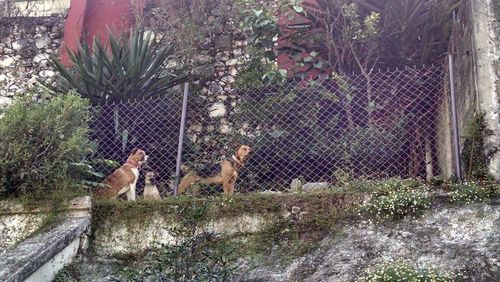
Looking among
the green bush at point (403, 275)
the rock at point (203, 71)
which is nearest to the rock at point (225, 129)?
the rock at point (203, 71)

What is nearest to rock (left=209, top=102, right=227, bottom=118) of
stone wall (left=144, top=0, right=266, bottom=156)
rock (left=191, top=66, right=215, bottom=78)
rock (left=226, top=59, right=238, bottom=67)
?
stone wall (left=144, top=0, right=266, bottom=156)

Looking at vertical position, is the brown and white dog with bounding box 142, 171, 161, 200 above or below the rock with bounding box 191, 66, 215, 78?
below

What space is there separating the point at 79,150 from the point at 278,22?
3.23 metres

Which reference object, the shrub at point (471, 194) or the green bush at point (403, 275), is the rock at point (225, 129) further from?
the green bush at point (403, 275)

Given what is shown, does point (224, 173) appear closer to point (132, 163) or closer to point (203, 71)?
point (132, 163)

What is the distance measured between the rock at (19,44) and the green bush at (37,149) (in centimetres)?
463

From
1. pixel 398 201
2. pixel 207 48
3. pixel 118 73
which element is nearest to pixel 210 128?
pixel 118 73

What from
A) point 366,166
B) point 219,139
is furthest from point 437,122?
point 219,139

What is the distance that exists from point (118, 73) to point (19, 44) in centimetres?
337

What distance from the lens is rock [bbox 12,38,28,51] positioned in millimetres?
9133

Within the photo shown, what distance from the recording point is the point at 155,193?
5301 mm

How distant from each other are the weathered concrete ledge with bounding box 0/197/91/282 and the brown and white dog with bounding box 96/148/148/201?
43 cm

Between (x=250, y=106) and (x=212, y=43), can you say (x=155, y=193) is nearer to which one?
(x=250, y=106)

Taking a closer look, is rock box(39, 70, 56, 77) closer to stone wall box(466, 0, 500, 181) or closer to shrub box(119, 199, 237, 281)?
shrub box(119, 199, 237, 281)
